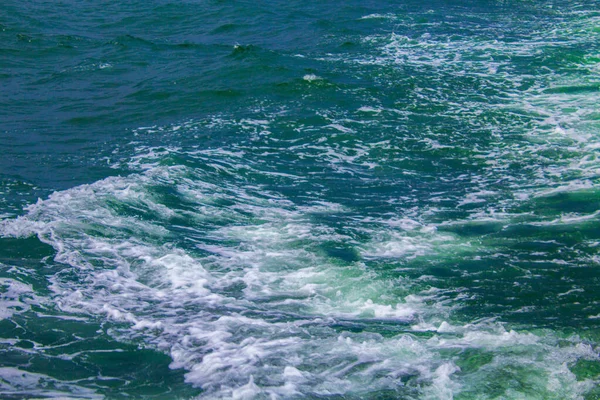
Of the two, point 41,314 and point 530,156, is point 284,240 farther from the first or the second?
point 530,156

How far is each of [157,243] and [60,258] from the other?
117 cm

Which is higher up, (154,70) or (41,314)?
(154,70)

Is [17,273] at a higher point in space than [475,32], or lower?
lower

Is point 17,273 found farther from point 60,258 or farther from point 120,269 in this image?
point 120,269

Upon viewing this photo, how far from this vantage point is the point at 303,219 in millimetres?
9180

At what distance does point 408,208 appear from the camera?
30.9 feet

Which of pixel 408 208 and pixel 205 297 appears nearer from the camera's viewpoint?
pixel 205 297

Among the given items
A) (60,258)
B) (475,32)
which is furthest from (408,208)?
(475,32)

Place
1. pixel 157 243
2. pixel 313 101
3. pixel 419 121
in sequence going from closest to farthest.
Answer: pixel 157 243
pixel 419 121
pixel 313 101

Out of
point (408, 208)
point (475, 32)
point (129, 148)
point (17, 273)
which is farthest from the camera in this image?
point (475, 32)

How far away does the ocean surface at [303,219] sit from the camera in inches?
233

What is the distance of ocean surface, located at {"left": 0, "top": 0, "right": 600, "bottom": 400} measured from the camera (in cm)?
592

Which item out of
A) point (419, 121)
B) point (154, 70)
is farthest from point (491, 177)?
point (154, 70)

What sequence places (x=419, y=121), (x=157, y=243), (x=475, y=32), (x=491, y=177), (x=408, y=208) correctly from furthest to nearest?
(x=475, y=32), (x=419, y=121), (x=491, y=177), (x=408, y=208), (x=157, y=243)
